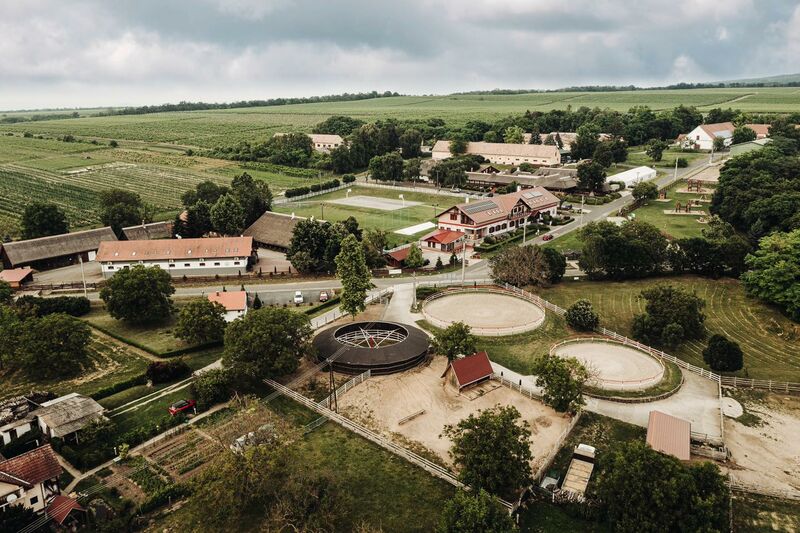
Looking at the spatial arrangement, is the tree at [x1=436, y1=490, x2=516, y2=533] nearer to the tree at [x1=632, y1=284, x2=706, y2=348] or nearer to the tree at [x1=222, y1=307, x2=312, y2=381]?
the tree at [x1=222, y1=307, x2=312, y2=381]

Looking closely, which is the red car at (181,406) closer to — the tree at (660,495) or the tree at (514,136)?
the tree at (660,495)

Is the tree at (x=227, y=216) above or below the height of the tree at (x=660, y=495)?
above

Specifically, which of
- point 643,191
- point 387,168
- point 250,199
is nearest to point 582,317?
point 250,199

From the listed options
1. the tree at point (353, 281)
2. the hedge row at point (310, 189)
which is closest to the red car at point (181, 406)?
the tree at point (353, 281)

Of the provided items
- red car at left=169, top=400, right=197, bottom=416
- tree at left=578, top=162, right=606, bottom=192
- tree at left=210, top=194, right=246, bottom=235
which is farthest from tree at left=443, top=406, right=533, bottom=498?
tree at left=578, top=162, right=606, bottom=192

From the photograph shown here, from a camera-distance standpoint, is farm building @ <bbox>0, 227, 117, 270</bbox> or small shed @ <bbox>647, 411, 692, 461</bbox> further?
farm building @ <bbox>0, 227, 117, 270</bbox>

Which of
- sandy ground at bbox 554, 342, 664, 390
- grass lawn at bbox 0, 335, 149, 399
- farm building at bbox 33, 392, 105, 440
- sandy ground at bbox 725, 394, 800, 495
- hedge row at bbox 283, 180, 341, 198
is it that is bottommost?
sandy ground at bbox 725, 394, 800, 495

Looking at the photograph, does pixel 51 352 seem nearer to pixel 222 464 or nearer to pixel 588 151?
pixel 222 464
